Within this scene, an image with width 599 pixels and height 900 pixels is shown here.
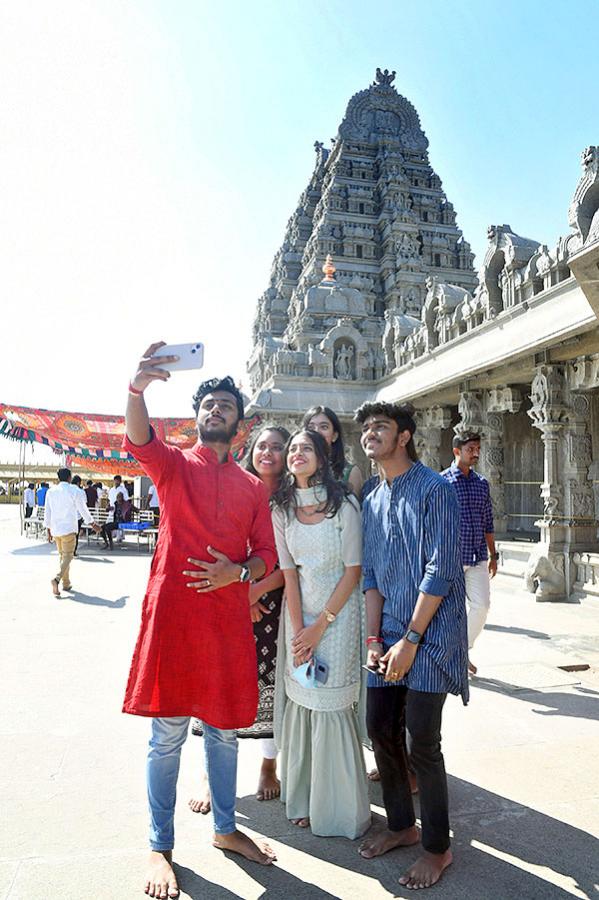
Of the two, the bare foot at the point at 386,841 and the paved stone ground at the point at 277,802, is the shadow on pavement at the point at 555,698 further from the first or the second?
the bare foot at the point at 386,841

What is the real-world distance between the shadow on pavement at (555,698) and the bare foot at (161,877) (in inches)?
103

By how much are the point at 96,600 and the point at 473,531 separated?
5337 millimetres

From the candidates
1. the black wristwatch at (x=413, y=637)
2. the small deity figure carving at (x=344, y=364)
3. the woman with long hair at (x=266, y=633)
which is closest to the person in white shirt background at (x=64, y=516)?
the woman with long hair at (x=266, y=633)

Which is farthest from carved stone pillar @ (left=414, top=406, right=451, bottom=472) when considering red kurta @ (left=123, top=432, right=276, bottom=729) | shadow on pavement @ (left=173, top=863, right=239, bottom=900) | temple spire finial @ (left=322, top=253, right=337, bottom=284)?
→ temple spire finial @ (left=322, top=253, right=337, bottom=284)

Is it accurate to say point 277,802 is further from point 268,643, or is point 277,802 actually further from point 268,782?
point 268,643

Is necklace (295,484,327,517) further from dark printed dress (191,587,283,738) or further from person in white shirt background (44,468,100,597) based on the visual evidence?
person in white shirt background (44,468,100,597)

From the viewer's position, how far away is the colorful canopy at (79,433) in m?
16.4

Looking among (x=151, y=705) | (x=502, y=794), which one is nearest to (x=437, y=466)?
(x=502, y=794)

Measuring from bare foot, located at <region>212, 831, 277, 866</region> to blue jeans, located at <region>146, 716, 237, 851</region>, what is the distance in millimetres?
27

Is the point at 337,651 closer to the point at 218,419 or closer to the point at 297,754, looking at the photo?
the point at 297,754

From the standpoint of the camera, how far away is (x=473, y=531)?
175 inches

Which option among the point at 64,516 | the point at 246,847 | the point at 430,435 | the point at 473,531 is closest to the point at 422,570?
the point at 246,847

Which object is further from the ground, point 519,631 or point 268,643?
point 268,643

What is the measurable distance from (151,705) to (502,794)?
69.0 inches
